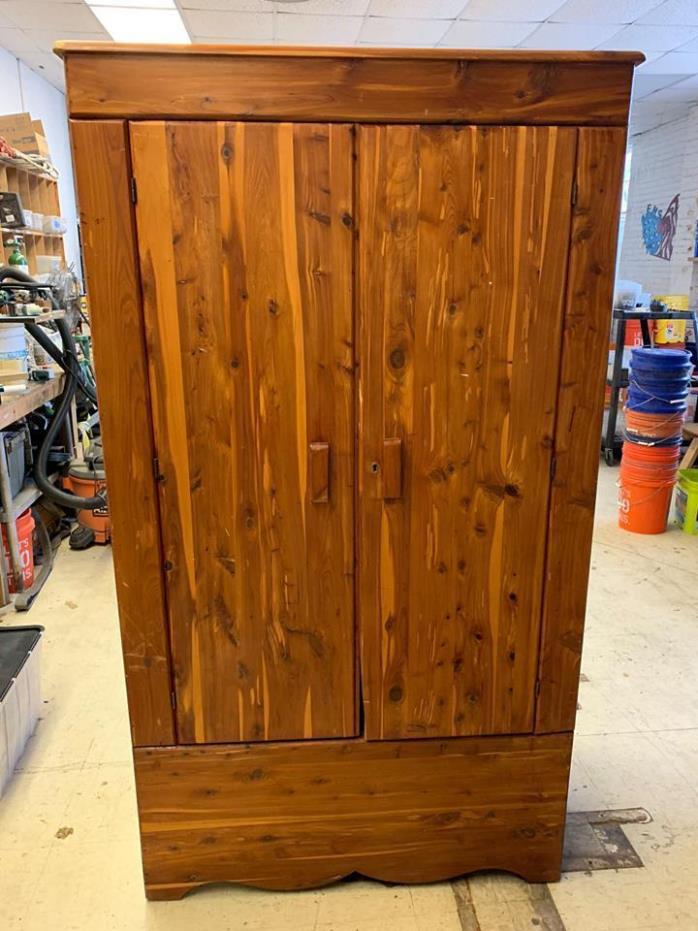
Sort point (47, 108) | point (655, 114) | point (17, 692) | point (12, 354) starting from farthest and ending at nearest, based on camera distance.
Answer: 1. point (655, 114)
2. point (47, 108)
3. point (12, 354)
4. point (17, 692)

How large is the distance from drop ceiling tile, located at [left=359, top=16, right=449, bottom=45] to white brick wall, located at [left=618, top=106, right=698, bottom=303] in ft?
10.6

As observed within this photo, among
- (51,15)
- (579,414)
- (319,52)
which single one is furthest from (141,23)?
(579,414)

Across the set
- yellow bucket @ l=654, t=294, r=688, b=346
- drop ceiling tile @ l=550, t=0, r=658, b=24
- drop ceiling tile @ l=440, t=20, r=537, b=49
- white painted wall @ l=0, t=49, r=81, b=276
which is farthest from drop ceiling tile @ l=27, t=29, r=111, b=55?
yellow bucket @ l=654, t=294, r=688, b=346

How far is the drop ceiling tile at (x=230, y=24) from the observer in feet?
15.7

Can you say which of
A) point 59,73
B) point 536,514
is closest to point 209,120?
point 536,514

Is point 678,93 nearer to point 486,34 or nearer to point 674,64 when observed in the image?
point 674,64

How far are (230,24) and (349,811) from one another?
5.16 metres

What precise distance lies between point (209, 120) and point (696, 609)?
2.95m

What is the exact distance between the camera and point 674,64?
5668 mm

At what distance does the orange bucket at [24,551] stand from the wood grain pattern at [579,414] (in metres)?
2.51

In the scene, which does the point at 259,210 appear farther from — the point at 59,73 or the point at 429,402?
the point at 59,73

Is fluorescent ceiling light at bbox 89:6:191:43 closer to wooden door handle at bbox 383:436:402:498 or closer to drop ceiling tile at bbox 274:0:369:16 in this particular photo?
drop ceiling tile at bbox 274:0:369:16

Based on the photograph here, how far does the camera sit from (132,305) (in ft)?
4.59

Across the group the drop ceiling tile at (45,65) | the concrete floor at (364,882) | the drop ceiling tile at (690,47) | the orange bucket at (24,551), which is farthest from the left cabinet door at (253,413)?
the drop ceiling tile at (45,65)
